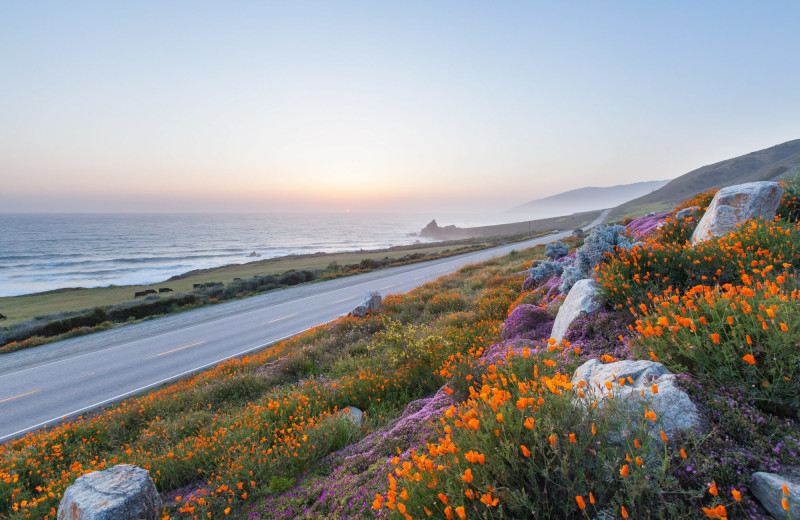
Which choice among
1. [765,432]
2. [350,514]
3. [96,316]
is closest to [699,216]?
[765,432]

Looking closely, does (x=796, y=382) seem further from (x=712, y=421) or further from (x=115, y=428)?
(x=115, y=428)

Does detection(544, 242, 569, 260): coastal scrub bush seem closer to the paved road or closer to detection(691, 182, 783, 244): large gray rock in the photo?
detection(691, 182, 783, 244): large gray rock

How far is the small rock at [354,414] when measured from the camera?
5.98 metres

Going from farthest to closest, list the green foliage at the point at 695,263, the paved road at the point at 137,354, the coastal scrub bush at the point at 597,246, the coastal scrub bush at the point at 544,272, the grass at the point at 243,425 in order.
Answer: the coastal scrub bush at the point at 544,272
the paved road at the point at 137,354
the coastal scrub bush at the point at 597,246
the grass at the point at 243,425
the green foliage at the point at 695,263

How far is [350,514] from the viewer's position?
11.6 feet

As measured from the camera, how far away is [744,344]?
2.85m

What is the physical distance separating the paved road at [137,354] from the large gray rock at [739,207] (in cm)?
1553

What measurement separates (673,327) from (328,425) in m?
4.88

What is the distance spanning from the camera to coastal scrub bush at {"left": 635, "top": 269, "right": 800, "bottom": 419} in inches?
99.3

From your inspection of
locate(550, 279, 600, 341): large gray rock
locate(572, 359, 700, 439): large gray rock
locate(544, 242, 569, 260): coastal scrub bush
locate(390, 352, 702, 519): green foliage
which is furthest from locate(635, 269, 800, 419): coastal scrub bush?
locate(544, 242, 569, 260): coastal scrub bush

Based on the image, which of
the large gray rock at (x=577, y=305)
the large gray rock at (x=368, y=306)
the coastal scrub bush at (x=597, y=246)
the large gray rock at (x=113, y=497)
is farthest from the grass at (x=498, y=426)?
the large gray rock at (x=368, y=306)

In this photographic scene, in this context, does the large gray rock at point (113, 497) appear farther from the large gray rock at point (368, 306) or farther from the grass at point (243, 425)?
the large gray rock at point (368, 306)

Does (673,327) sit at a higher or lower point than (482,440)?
higher

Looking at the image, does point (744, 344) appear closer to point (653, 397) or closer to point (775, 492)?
point (653, 397)
